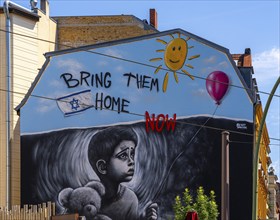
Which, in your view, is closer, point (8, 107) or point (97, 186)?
point (97, 186)

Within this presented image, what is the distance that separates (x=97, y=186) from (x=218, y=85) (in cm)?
777

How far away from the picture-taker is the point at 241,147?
43.9 meters

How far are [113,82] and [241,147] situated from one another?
729 centimetres

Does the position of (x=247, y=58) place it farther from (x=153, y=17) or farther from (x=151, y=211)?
(x=151, y=211)

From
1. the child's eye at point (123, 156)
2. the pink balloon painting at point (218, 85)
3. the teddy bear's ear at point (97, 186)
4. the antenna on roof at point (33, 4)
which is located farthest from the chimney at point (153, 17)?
the teddy bear's ear at point (97, 186)

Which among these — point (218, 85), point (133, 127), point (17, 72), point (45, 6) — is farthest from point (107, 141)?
point (45, 6)

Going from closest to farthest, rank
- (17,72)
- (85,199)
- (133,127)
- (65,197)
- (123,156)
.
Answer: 1. (123,156)
2. (85,199)
3. (65,197)
4. (133,127)
5. (17,72)

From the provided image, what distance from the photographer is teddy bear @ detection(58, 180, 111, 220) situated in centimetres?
4434

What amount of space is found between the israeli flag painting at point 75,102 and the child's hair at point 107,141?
1.71 meters

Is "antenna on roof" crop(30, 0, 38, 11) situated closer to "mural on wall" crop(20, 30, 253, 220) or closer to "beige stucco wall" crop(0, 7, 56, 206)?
"beige stucco wall" crop(0, 7, 56, 206)

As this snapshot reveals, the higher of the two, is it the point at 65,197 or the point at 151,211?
the point at 65,197

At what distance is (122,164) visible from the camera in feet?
145

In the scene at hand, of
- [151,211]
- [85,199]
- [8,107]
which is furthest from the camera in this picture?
[8,107]

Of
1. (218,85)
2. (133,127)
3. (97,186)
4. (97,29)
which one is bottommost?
(97,186)
